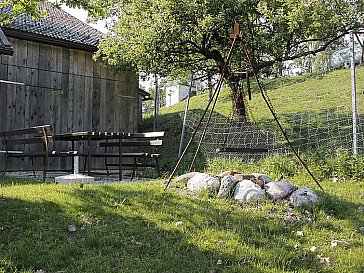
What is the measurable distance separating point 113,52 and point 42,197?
23.3 ft

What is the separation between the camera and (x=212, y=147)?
1172 cm

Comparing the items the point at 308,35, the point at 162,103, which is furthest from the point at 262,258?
the point at 162,103

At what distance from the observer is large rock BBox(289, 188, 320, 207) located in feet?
17.4

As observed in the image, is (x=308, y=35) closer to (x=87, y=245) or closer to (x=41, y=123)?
(x=41, y=123)

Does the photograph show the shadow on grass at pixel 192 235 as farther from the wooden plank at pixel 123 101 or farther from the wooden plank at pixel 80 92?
the wooden plank at pixel 123 101

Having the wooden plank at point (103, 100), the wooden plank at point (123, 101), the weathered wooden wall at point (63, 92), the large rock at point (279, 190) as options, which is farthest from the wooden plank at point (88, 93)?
the large rock at point (279, 190)

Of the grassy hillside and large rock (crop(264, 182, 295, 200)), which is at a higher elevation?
the grassy hillside

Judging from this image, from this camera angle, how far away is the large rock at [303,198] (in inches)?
209

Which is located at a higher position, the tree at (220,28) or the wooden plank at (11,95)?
the tree at (220,28)

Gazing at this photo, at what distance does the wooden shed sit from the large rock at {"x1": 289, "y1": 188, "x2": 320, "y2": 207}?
8.14m

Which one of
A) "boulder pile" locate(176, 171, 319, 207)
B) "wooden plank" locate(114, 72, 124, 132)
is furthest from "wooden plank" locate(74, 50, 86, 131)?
"boulder pile" locate(176, 171, 319, 207)

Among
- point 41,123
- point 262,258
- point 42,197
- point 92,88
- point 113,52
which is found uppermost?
point 113,52

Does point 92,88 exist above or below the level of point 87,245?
above

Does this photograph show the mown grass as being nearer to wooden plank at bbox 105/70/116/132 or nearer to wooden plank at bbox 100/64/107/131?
wooden plank at bbox 100/64/107/131
